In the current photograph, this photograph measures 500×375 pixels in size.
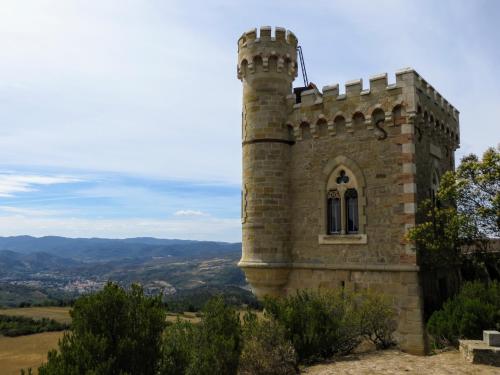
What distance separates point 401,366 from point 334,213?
5821 millimetres

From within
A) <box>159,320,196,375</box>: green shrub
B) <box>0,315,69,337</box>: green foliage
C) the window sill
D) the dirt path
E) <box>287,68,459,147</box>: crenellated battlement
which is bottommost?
<box>0,315,69,337</box>: green foliage

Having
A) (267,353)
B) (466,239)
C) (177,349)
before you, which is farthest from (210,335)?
(466,239)

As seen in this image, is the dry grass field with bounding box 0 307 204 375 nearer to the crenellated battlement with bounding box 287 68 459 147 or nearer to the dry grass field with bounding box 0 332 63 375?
the dry grass field with bounding box 0 332 63 375

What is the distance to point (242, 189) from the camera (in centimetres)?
1672

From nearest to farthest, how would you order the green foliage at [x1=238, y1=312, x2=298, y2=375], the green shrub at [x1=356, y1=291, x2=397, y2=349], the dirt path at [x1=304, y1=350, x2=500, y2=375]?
the dirt path at [x1=304, y1=350, x2=500, y2=375] < the green foliage at [x1=238, y1=312, x2=298, y2=375] < the green shrub at [x1=356, y1=291, x2=397, y2=349]

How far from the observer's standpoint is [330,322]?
1223 cm

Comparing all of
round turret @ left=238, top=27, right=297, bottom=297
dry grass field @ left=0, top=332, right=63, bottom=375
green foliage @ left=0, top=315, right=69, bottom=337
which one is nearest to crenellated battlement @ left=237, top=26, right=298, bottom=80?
round turret @ left=238, top=27, right=297, bottom=297

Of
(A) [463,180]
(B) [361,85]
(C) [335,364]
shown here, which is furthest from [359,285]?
(B) [361,85]

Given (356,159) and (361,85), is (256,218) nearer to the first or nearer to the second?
(356,159)

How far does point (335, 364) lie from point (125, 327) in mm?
5334

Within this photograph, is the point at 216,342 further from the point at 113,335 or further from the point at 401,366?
the point at 401,366

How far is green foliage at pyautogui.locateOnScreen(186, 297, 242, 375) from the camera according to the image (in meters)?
9.75

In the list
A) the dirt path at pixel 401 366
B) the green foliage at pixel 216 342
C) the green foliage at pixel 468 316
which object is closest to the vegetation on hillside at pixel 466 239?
A: the green foliage at pixel 468 316

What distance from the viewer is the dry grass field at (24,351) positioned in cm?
2614
